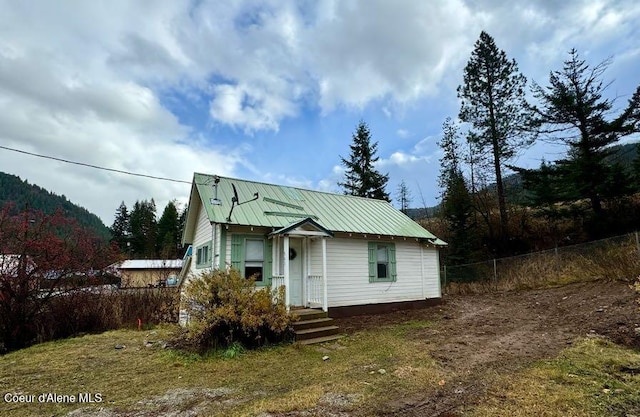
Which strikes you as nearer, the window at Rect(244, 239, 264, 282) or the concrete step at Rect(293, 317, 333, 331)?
the concrete step at Rect(293, 317, 333, 331)

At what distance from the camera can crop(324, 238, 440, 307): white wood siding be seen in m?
11.1

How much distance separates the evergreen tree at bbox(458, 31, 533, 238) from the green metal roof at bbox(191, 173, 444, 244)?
946 cm

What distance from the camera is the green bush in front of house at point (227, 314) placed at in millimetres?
7285

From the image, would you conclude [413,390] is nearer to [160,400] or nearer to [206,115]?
[160,400]

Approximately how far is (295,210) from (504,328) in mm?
7101

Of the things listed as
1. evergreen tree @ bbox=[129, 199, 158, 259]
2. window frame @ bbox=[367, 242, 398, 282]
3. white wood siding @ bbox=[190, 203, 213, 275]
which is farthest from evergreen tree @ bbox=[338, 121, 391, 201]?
evergreen tree @ bbox=[129, 199, 158, 259]

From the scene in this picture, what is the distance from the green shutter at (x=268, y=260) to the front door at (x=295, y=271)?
2.47 feet

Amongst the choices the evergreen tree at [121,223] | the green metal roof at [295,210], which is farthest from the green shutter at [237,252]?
the evergreen tree at [121,223]

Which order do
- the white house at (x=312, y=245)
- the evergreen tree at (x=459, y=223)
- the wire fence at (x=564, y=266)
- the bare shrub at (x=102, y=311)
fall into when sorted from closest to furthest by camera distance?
the white house at (x=312, y=245) → the bare shrub at (x=102, y=311) → the wire fence at (x=564, y=266) → the evergreen tree at (x=459, y=223)

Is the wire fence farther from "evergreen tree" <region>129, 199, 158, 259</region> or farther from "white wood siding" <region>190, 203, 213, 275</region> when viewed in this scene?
"evergreen tree" <region>129, 199, 158, 259</region>

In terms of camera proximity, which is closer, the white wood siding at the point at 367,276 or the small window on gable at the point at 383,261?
the white wood siding at the point at 367,276

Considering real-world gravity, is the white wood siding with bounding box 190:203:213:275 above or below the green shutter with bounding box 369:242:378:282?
above

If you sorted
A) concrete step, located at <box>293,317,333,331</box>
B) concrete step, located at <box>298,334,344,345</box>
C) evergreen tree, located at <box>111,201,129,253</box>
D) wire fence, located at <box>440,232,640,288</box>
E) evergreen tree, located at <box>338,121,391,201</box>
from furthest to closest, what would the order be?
1. evergreen tree, located at <box>111,201,129,253</box>
2. evergreen tree, located at <box>338,121,391,201</box>
3. wire fence, located at <box>440,232,640,288</box>
4. concrete step, located at <box>293,317,333,331</box>
5. concrete step, located at <box>298,334,344,345</box>

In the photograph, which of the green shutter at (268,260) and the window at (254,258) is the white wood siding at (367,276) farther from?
the window at (254,258)
